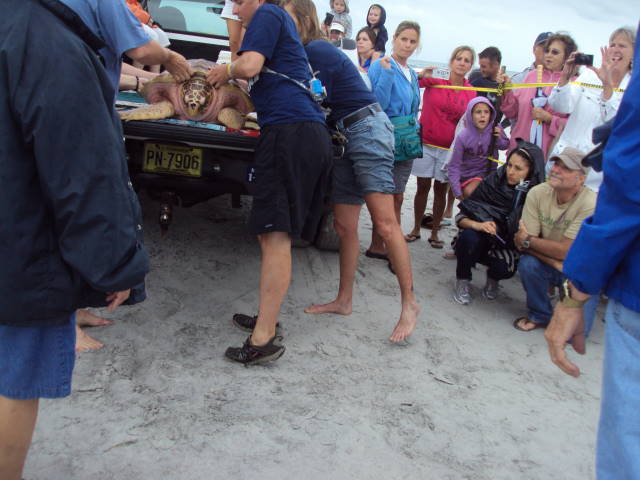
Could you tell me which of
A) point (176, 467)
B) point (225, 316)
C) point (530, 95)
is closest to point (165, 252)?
point (225, 316)

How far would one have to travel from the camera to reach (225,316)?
341 cm

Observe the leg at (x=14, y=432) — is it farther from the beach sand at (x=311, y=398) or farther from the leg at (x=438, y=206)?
the leg at (x=438, y=206)

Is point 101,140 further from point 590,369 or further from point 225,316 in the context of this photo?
point 590,369

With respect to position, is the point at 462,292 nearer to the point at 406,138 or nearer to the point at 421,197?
the point at 406,138

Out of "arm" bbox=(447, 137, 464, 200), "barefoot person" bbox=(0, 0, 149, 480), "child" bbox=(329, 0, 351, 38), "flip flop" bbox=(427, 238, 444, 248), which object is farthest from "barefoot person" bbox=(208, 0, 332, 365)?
"child" bbox=(329, 0, 351, 38)

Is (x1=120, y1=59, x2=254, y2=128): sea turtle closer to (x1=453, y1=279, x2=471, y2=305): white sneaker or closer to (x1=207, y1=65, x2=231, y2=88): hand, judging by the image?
(x1=207, y1=65, x2=231, y2=88): hand

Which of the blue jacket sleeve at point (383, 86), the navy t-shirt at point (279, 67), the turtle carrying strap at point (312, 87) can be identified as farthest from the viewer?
the blue jacket sleeve at point (383, 86)

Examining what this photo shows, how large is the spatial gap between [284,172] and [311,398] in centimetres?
112

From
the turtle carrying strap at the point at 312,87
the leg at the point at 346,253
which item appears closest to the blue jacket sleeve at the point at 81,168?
the turtle carrying strap at the point at 312,87

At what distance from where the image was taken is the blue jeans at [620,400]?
1.20 m

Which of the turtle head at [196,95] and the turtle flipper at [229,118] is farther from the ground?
the turtle head at [196,95]

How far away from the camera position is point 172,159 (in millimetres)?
3439

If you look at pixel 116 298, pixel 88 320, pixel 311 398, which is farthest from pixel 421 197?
pixel 116 298

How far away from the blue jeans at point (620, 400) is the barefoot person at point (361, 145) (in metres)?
2.03
